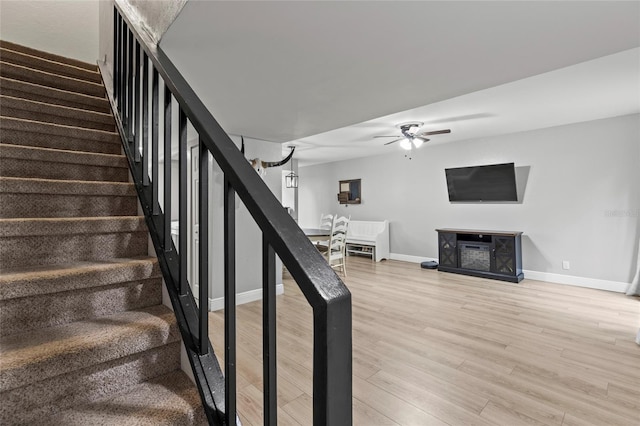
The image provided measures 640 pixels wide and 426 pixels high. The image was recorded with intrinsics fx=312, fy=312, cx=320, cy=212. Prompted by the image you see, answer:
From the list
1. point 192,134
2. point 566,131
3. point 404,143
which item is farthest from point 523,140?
point 192,134

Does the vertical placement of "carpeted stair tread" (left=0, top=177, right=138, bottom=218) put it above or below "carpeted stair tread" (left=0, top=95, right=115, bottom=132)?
below

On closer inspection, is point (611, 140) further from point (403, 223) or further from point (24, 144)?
point (24, 144)

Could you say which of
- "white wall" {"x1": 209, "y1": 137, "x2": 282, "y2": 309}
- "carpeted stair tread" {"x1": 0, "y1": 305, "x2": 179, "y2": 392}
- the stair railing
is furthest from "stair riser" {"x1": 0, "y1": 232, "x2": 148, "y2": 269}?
"white wall" {"x1": 209, "y1": 137, "x2": 282, "y2": 309}

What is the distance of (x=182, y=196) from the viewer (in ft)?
3.86

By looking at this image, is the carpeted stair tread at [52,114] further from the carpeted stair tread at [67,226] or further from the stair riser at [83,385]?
the stair riser at [83,385]

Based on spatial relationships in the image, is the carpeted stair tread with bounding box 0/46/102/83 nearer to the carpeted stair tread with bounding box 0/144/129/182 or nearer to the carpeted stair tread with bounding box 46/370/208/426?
the carpeted stair tread with bounding box 0/144/129/182

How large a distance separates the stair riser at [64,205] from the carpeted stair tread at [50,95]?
1218 millimetres

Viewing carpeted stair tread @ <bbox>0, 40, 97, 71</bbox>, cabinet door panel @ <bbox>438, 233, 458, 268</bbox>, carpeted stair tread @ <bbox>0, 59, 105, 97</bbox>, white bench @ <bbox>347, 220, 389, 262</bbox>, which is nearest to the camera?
carpeted stair tread @ <bbox>0, 59, 105, 97</bbox>

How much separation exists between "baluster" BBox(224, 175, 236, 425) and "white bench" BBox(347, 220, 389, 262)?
593 centimetres

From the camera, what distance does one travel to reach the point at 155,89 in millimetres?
1413

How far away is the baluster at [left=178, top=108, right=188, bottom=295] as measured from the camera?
3.63 feet

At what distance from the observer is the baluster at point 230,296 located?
2.71ft

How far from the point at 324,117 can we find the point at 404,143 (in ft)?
5.66

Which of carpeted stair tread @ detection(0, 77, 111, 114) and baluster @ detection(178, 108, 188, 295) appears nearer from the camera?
baluster @ detection(178, 108, 188, 295)
